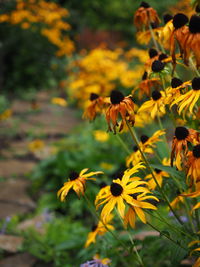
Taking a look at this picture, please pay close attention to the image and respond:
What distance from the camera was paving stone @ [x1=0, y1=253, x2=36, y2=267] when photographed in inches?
91.2

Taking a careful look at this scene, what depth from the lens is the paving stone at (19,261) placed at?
232 centimetres

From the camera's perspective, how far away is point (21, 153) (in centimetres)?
458

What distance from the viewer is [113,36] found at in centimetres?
1496

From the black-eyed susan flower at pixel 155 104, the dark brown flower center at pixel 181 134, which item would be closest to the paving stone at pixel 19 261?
the black-eyed susan flower at pixel 155 104

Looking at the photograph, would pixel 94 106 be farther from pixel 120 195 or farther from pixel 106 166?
pixel 106 166

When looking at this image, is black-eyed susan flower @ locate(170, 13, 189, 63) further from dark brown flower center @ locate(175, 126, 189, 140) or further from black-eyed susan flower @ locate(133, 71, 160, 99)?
black-eyed susan flower @ locate(133, 71, 160, 99)

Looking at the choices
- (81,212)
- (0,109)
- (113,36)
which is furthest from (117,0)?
(81,212)

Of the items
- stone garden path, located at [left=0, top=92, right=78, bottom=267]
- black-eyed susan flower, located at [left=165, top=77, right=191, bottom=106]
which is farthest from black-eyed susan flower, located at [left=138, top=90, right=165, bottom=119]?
stone garden path, located at [left=0, top=92, right=78, bottom=267]

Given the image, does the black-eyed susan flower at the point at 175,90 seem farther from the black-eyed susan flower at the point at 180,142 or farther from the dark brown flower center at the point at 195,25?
the dark brown flower center at the point at 195,25

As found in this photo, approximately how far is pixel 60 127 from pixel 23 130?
655 mm

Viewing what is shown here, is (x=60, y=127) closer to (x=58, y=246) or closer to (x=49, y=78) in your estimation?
(x=49, y=78)

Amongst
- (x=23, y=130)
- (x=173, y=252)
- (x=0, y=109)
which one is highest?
(x=23, y=130)

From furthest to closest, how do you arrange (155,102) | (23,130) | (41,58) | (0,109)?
(41,58) → (23,130) → (0,109) → (155,102)

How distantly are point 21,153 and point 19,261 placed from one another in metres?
2.35
